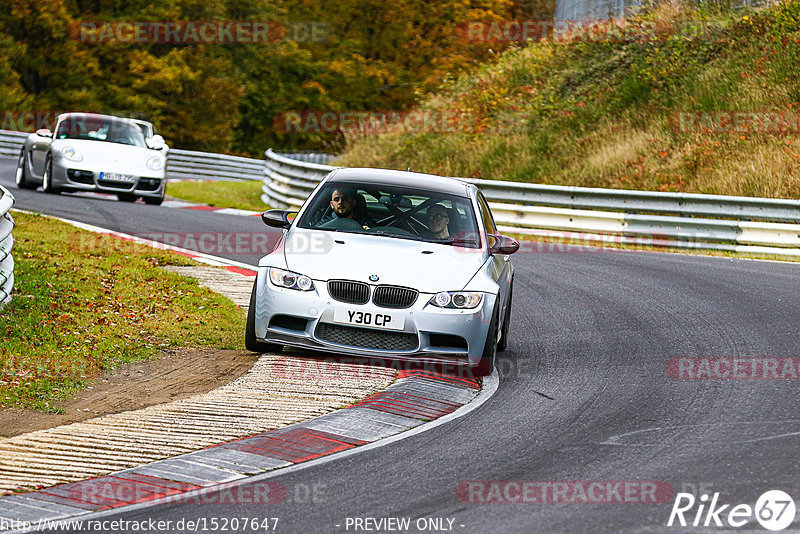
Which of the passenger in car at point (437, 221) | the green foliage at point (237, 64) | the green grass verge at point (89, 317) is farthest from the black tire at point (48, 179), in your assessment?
the green foliage at point (237, 64)

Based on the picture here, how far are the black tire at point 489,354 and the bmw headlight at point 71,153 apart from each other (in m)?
13.8

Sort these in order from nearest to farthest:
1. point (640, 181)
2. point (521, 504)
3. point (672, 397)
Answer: point (521, 504)
point (672, 397)
point (640, 181)

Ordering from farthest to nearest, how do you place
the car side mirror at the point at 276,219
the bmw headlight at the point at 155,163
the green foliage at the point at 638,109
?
the green foliage at the point at 638,109 → the bmw headlight at the point at 155,163 → the car side mirror at the point at 276,219

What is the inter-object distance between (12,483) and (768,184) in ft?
63.8

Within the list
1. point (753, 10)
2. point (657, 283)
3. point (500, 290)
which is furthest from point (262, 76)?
point (500, 290)

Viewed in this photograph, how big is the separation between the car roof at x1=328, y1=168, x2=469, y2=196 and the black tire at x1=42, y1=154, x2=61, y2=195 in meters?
12.3

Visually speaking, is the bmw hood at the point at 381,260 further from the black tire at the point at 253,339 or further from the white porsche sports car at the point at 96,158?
the white porsche sports car at the point at 96,158

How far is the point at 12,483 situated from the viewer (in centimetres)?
568

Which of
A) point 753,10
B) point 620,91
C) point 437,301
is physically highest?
point 753,10

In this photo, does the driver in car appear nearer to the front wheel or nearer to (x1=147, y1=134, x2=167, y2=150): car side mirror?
(x1=147, y1=134, x2=167, y2=150): car side mirror

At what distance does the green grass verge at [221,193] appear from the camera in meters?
25.4

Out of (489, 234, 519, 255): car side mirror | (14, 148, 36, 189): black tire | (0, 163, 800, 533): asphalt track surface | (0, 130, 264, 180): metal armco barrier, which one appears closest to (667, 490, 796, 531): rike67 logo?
(0, 163, 800, 533): asphalt track surface

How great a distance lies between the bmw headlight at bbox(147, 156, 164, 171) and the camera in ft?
69.7

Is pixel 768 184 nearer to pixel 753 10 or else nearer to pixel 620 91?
pixel 620 91
